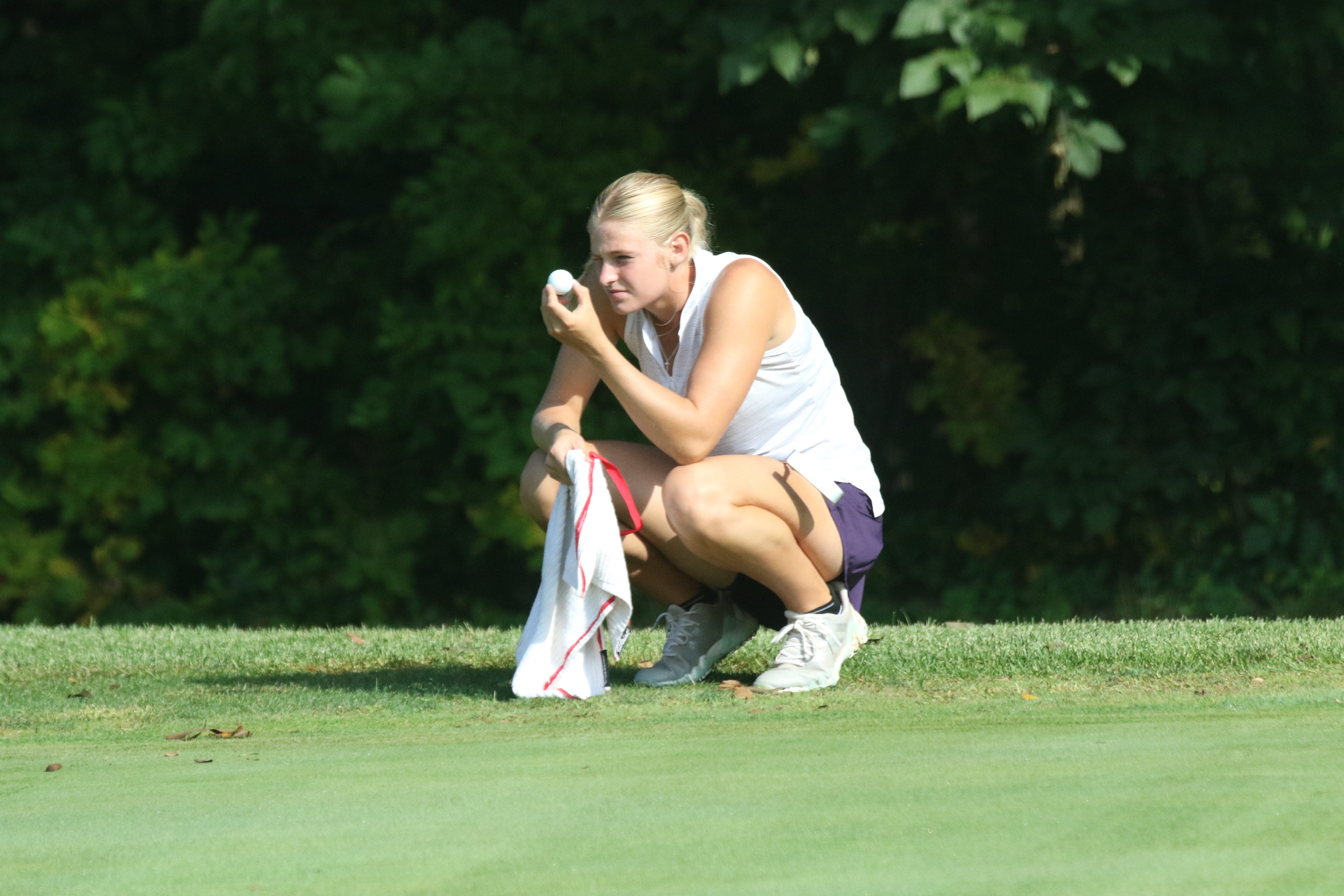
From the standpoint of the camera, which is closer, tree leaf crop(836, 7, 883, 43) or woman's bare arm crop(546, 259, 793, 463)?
woman's bare arm crop(546, 259, 793, 463)

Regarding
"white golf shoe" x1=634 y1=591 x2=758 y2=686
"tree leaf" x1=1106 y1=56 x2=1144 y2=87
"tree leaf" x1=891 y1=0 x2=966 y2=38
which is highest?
"tree leaf" x1=891 y1=0 x2=966 y2=38

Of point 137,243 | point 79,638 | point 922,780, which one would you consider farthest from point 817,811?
point 137,243

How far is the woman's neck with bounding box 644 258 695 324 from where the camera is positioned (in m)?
3.30

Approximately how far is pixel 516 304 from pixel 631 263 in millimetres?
4079

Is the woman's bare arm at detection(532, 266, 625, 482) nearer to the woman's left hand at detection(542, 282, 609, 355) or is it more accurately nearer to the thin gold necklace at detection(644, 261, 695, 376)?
the thin gold necklace at detection(644, 261, 695, 376)

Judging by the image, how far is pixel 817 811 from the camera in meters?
2.14

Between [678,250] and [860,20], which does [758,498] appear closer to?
[678,250]

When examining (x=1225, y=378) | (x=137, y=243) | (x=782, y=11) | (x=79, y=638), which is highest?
(x=782, y=11)

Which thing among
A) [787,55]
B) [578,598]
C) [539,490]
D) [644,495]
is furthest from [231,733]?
[787,55]

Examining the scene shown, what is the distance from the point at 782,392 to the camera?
11.1 ft

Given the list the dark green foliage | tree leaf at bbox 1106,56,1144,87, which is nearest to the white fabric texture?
tree leaf at bbox 1106,56,1144,87

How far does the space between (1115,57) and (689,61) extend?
207cm

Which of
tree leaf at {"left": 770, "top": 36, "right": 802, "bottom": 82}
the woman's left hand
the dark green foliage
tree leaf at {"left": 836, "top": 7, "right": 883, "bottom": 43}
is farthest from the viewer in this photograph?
the dark green foliage

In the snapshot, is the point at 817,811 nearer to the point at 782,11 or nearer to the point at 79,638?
the point at 79,638
